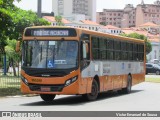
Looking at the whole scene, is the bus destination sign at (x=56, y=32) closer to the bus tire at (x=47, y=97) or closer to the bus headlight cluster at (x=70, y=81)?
the bus headlight cluster at (x=70, y=81)

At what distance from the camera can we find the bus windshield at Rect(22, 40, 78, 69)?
63.1 feet

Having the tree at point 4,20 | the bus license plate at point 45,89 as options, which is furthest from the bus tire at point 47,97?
the tree at point 4,20

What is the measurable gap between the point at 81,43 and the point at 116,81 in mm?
5524

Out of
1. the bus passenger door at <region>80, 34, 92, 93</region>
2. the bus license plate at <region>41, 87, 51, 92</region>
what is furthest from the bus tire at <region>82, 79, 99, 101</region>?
the bus license plate at <region>41, 87, 51, 92</region>

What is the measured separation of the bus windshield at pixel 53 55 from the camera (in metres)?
19.2

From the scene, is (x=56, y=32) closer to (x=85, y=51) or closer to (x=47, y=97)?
(x=85, y=51)

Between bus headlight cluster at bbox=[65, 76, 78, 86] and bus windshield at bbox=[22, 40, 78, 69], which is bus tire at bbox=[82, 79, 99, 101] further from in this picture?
bus windshield at bbox=[22, 40, 78, 69]

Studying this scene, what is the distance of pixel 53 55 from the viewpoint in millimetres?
19266

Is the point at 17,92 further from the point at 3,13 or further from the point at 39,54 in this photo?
the point at 39,54

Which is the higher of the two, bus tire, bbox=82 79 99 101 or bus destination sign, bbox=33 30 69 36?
bus destination sign, bbox=33 30 69 36

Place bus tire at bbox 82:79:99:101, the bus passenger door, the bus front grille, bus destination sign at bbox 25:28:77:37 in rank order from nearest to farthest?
the bus front grille, bus destination sign at bbox 25:28:77:37, the bus passenger door, bus tire at bbox 82:79:99:101

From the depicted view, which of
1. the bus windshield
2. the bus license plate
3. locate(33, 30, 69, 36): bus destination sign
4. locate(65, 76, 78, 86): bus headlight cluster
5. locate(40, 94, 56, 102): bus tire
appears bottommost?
locate(40, 94, 56, 102): bus tire

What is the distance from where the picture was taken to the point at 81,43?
64.6ft

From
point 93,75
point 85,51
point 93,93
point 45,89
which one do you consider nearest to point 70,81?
point 45,89
